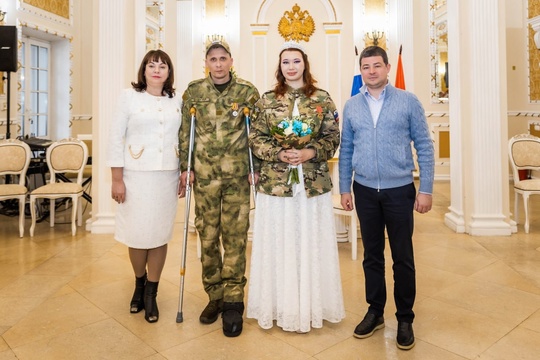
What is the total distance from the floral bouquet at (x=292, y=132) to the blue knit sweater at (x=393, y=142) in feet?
0.95

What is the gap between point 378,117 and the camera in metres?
2.43

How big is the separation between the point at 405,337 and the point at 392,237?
0.54m

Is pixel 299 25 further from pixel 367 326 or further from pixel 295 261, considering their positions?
pixel 367 326

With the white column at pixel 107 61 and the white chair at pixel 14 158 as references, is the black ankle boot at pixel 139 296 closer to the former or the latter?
the white column at pixel 107 61

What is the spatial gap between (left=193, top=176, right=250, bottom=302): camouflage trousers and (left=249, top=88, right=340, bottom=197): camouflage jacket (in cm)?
20

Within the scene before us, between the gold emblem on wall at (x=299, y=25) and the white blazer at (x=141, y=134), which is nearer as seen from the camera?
the white blazer at (x=141, y=134)

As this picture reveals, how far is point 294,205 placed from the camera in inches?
101

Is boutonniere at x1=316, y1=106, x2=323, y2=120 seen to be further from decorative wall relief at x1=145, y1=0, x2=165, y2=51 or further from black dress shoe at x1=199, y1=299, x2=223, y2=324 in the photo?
decorative wall relief at x1=145, y1=0, x2=165, y2=51

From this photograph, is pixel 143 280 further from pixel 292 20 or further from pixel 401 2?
pixel 401 2

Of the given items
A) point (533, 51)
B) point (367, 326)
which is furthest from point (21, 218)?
point (533, 51)

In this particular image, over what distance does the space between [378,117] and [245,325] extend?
4.76ft

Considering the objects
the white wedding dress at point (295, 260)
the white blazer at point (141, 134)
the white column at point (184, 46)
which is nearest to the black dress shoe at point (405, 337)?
the white wedding dress at point (295, 260)

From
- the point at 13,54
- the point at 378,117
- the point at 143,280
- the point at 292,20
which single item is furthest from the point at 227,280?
the point at 292,20

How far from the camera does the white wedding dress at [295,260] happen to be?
101 inches
